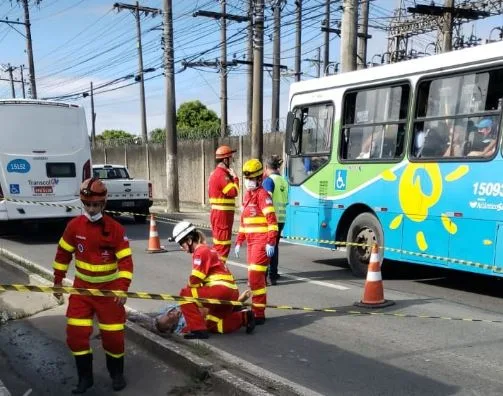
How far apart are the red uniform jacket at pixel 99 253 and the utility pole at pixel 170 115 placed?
51.7 feet

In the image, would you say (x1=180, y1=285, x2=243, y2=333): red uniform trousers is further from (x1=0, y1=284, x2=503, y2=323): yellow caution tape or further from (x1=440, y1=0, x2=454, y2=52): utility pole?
(x1=440, y1=0, x2=454, y2=52): utility pole

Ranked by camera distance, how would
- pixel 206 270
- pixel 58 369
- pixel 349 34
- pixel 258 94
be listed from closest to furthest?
pixel 58 369, pixel 206 270, pixel 349 34, pixel 258 94

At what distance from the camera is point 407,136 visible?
322 inches

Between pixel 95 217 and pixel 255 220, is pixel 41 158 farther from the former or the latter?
pixel 95 217

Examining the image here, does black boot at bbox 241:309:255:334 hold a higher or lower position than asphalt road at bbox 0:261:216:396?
higher

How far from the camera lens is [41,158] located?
12.4 meters

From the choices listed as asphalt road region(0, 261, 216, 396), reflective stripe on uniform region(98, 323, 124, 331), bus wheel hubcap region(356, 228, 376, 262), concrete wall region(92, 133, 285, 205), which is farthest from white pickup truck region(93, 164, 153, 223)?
reflective stripe on uniform region(98, 323, 124, 331)

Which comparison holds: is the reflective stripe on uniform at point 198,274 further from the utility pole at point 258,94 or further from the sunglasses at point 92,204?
the utility pole at point 258,94

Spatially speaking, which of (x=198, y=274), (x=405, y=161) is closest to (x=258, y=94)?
(x=405, y=161)

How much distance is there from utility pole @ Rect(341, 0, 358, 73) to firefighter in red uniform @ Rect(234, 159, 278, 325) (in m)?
7.54

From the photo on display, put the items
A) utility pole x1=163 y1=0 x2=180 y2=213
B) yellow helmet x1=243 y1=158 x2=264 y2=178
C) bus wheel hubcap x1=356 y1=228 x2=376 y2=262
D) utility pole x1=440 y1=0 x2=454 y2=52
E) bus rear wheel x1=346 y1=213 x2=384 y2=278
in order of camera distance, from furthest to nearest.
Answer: utility pole x1=163 y1=0 x2=180 y2=213 → utility pole x1=440 y1=0 x2=454 y2=52 → bus wheel hubcap x1=356 y1=228 x2=376 y2=262 → bus rear wheel x1=346 y1=213 x2=384 y2=278 → yellow helmet x1=243 y1=158 x2=264 y2=178

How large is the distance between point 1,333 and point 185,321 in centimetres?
208

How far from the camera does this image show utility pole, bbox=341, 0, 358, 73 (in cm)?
1321

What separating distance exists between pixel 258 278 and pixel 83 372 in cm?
229
